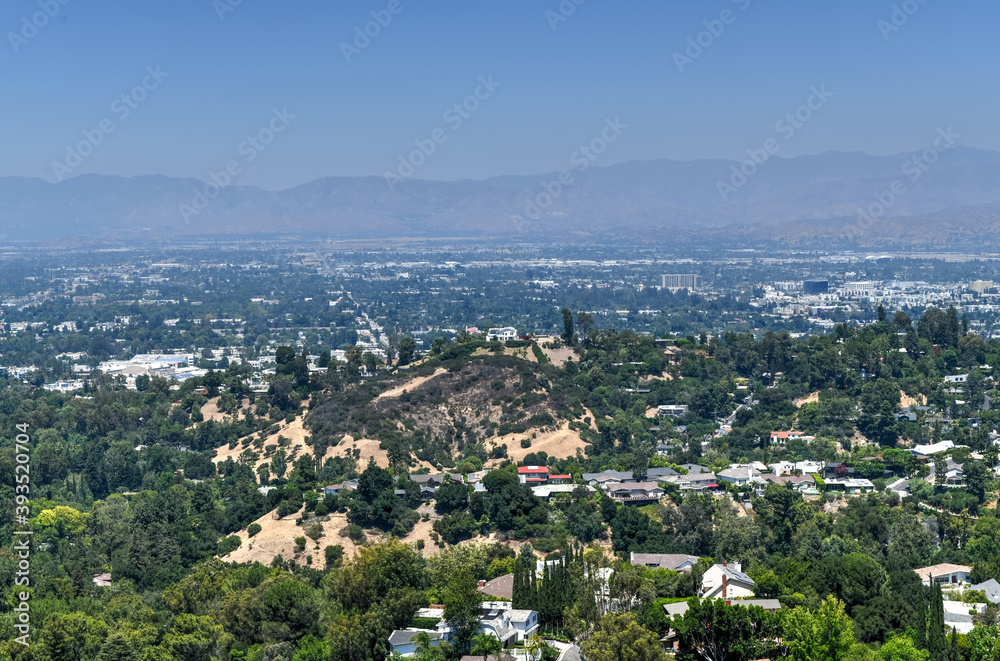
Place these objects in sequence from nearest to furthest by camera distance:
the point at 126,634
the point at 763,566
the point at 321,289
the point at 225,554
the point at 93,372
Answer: the point at 126,634
the point at 763,566
the point at 225,554
the point at 93,372
the point at 321,289

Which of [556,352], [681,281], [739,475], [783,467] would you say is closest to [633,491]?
[739,475]

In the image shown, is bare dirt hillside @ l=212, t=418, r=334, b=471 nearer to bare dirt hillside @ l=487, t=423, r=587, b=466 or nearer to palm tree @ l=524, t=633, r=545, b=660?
bare dirt hillside @ l=487, t=423, r=587, b=466

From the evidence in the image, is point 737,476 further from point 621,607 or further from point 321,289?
point 321,289

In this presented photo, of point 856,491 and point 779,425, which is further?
point 779,425

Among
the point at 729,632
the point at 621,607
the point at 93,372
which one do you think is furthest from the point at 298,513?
the point at 93,372

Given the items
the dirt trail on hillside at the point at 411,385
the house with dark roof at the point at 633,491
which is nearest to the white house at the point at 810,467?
the house with dark roof at the point at 633,491

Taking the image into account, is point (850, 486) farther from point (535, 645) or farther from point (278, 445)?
point (278, 445)
